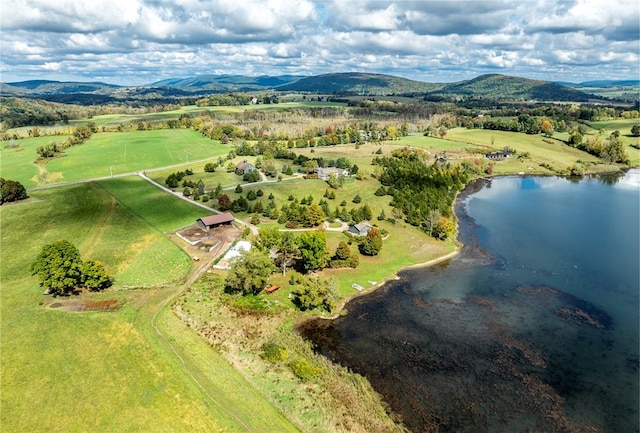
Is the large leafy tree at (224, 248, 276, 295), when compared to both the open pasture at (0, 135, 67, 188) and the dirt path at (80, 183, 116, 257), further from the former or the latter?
the open pasture at (0, 135, 67, 188)

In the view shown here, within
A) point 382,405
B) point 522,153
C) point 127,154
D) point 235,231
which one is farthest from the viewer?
point 522,153

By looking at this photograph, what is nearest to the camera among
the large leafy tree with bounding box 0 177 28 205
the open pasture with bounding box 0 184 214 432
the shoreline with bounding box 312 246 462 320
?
the open pasture with bounding box 0 184 214 432

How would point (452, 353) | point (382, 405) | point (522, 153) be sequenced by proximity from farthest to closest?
point (522, 153), point (452, 353), point (382, 405)

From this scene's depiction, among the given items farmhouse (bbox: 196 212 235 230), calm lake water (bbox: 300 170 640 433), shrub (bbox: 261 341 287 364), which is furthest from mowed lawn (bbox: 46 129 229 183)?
calm lake water (bbox: 300 170 640 433)

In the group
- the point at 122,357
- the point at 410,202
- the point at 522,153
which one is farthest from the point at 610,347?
the point at 522,153

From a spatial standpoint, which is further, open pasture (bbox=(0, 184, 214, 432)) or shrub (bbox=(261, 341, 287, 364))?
shrub (bbox=(261, 341, 287, 364))

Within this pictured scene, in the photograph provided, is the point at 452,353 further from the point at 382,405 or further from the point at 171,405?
the point at 171,405

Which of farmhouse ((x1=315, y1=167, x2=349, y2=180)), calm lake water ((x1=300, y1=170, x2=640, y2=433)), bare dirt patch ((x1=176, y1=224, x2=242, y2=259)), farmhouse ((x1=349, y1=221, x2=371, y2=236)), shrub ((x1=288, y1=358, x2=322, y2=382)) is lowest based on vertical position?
calm lake water ((x1=300, y1=170, x2=640, y2=433))
